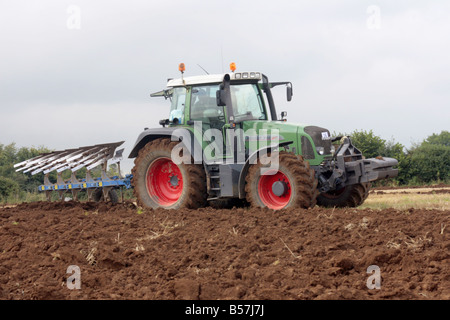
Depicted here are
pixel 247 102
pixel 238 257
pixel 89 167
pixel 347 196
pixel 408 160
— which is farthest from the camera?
pixel 408 160

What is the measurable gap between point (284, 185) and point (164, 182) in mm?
2775

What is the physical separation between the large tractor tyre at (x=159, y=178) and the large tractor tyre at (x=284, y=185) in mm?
1210

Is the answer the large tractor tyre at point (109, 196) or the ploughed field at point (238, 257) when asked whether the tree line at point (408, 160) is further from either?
the ploughed field at point (238, 257)

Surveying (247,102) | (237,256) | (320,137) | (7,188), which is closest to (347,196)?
(320,137)

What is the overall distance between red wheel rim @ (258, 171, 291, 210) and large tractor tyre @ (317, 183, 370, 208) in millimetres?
1766

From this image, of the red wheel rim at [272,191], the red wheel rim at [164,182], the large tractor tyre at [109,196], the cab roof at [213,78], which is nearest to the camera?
the red wheel rim at [272,191]

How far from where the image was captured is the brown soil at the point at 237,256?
4.80 metres

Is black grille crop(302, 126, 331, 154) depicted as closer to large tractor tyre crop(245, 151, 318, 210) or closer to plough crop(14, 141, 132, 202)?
large tractor tyre crop(245, 151, 318, 210)

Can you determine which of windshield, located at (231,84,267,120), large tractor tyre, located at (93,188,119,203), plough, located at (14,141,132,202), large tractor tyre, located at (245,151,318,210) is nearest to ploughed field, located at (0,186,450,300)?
large tractor tyre, located at (245,151,318,210)

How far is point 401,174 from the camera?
21594mm

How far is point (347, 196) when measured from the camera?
35.1 feet

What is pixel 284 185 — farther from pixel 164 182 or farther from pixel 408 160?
pixel 408 160

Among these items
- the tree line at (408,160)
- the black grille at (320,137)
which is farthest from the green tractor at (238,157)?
the tree line at (408,160)

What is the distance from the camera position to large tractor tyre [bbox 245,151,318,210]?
29.0ft
